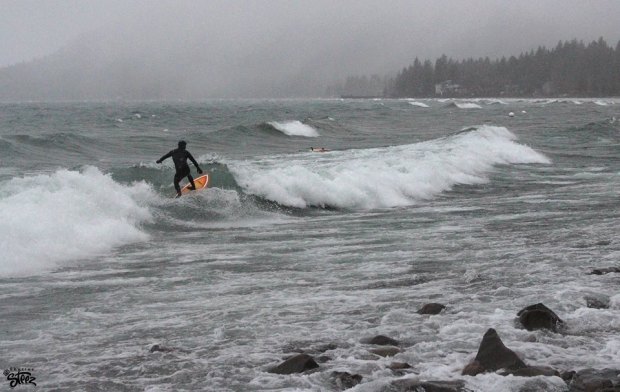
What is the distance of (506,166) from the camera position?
32.2 metres

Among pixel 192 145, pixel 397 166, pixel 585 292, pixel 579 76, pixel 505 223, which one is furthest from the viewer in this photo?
pixel 579 76

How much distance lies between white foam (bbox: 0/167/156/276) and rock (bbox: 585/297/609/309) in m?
8.33

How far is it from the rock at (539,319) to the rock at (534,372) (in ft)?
4.59

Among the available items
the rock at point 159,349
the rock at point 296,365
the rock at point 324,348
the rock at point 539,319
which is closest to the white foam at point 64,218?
the rock at point 159,349

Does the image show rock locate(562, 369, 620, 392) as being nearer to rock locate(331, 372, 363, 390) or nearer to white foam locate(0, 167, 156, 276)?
rock locate(331, 372, 363, 390)

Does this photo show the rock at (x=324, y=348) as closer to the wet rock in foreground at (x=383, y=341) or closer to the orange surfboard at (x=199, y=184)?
the wet rock in foreground at (x=383, y=341)

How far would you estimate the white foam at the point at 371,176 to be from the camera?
Answer: 20906 mm

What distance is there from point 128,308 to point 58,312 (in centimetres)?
86

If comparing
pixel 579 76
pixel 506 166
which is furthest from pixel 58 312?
pixel 579 76

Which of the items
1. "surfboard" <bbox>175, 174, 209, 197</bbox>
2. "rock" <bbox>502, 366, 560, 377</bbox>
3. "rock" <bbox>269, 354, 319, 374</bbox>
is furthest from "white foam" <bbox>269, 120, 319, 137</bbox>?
"rock" <bbox>502, 366, 560, 377</bbox>

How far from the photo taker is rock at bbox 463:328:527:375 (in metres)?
6.82

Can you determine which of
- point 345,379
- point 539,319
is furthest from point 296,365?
point 539,319

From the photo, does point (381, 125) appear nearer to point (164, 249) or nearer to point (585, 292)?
point (164, 249)

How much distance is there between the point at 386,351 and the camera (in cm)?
752
